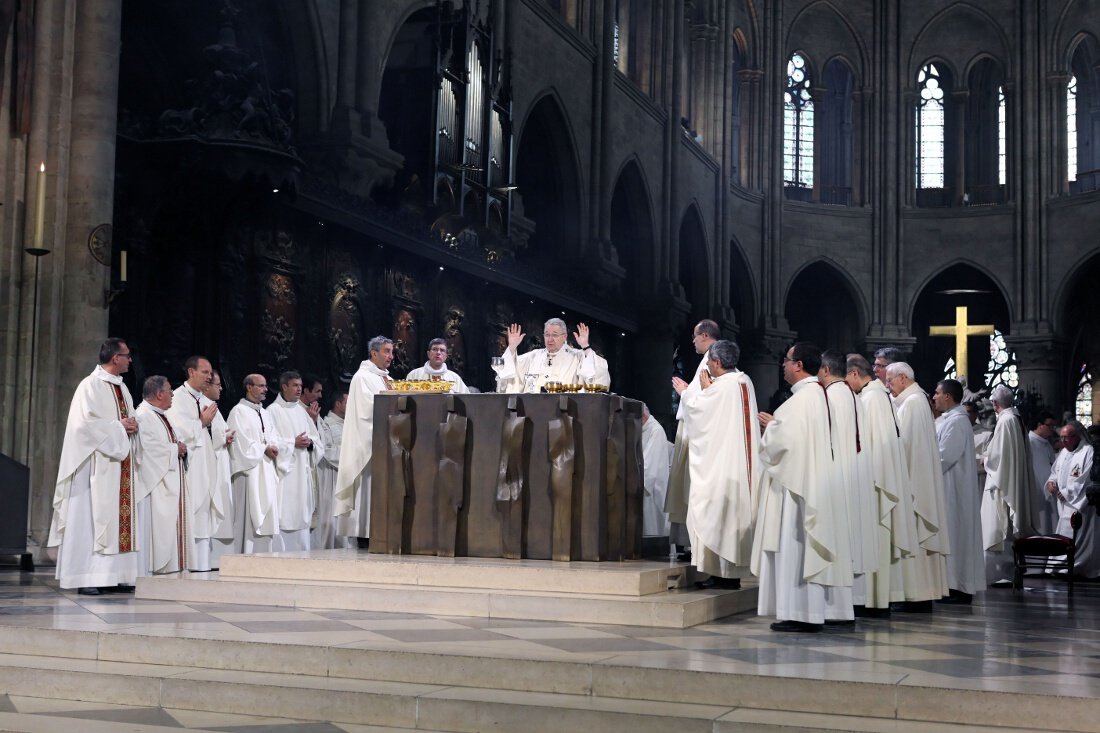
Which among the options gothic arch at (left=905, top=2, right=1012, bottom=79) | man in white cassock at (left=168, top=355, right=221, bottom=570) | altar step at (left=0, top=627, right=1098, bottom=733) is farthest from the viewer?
gothic arch at (left=905, top=2, right=1012, bottom=79)

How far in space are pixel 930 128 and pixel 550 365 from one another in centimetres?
2605

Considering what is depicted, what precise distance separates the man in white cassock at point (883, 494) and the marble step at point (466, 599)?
79 cm

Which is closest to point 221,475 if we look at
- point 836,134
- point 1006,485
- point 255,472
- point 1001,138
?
point 255,472

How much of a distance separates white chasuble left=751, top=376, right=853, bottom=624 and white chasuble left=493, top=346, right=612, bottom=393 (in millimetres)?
2200

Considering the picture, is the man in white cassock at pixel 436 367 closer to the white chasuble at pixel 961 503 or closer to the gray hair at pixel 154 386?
the gray hair at pixel 154 386

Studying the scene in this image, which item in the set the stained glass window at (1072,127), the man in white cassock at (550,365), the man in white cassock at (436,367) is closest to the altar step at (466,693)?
the man in white cassock at (550,365)

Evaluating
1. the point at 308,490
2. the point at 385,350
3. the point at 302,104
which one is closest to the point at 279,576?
the point at 385,350

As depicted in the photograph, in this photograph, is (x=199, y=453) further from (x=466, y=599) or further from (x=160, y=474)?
(x=466, y=599)

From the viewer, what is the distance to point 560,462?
8.27m

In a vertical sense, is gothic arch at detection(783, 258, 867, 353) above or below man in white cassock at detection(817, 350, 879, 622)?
above

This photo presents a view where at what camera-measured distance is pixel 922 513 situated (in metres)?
8.94

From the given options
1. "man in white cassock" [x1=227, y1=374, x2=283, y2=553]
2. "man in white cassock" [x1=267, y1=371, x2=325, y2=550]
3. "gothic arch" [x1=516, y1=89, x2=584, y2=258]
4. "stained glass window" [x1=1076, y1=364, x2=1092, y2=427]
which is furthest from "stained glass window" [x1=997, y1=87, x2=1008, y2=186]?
"man in white cassock" [x1=227, y1=374, x2=283, y2=553]

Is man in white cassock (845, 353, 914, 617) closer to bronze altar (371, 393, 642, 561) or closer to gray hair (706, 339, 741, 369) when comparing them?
gray hair (706, 339, 741, 369)

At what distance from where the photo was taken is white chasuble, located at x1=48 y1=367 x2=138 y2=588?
866 centimetres
